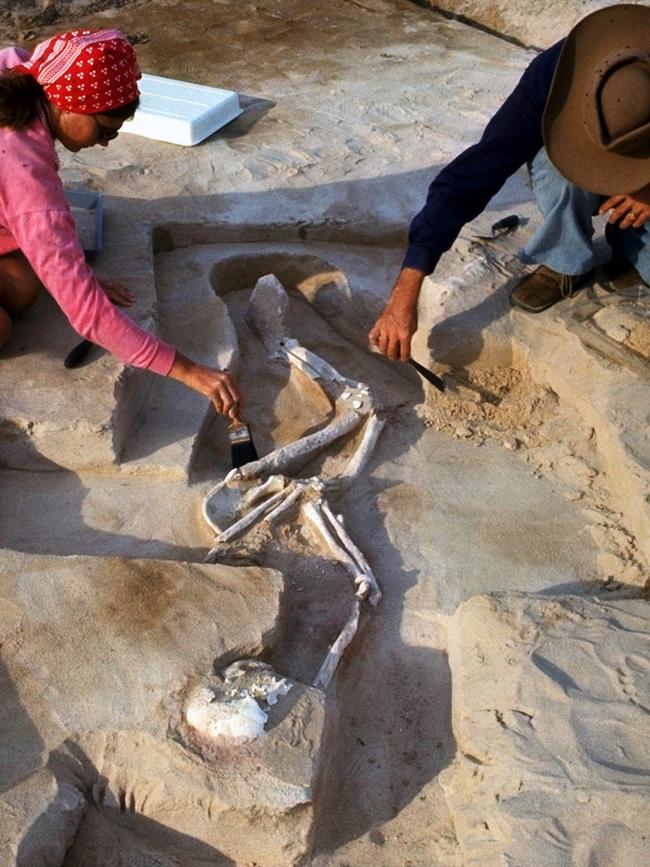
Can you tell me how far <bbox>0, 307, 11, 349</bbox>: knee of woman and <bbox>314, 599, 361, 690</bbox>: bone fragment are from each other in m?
1.53

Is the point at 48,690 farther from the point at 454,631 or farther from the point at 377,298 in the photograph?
the point at 377,298

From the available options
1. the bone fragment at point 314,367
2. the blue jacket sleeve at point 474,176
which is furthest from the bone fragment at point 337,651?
the blue jacket sleeve at point 474,176

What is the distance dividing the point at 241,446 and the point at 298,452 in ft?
0.64

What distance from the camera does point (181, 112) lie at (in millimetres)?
4730

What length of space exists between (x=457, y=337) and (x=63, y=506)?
167 cm

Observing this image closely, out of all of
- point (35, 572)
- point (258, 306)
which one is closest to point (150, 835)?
point (35, 572)

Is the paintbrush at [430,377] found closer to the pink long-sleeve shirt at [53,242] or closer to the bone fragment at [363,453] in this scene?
the bone fragment at [363,453]

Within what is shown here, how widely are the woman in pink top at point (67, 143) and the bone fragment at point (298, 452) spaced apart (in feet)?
1.24

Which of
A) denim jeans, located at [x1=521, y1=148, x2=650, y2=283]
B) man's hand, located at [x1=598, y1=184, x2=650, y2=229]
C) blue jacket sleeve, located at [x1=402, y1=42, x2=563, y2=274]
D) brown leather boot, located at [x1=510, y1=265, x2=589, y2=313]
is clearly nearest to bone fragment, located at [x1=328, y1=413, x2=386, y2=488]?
blue jacket sleeve, located at [x1=402, y1=42, x2=563, y2=274]

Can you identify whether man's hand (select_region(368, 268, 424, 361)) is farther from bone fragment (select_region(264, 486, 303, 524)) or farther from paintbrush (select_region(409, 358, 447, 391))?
bone fragment (select_region(264, 486, 303, 524))

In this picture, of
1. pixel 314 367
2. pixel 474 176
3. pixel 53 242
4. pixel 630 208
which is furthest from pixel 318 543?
pixel 630 208

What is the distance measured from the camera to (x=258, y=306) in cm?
365

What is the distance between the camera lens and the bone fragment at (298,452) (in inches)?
116

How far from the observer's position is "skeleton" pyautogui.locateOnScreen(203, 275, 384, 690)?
2.68 metres
